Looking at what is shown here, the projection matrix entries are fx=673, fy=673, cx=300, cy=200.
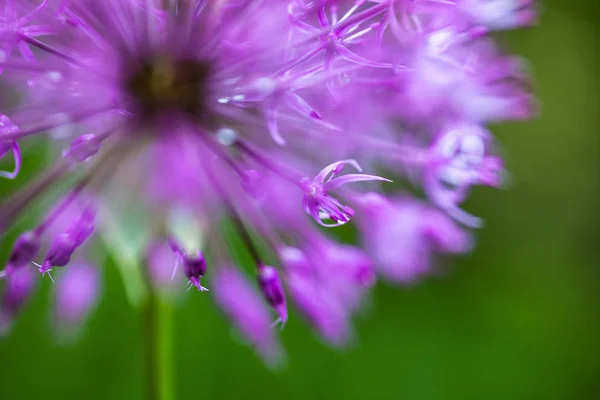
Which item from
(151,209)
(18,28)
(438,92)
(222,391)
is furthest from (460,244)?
(222,391)

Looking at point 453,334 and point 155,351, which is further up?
point 453,334

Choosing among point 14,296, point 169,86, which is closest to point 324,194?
point 169,86

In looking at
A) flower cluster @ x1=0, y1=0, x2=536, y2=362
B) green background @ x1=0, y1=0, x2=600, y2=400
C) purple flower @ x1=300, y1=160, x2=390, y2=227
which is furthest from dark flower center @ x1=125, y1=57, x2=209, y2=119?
green background @ x1=0, y1=0, x2=600, y2=400

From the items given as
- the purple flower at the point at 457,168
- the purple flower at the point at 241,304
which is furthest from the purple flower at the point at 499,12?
the purple flower at the point at 241,304

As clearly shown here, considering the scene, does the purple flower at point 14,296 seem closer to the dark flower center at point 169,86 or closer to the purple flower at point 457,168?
the dark flower center at point 169,86

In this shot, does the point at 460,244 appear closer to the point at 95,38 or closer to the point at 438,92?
the point at 438,92

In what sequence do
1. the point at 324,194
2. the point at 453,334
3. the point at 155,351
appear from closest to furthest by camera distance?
the point at 324,194, the point at 155,351, the point at 453,334

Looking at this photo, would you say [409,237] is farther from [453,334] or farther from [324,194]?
[453,334]

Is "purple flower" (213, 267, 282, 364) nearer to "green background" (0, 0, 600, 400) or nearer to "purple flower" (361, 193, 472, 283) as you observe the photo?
"purple flower" (361, 193, 472, 283)

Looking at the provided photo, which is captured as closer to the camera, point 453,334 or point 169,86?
point 169,86
